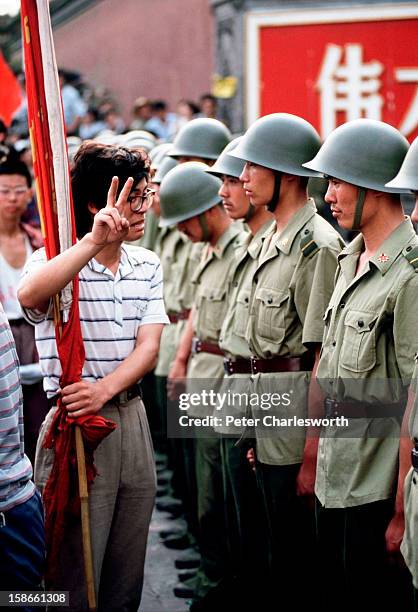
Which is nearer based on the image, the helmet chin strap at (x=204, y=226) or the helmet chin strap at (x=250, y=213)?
the helmet chin strap at (x=250, y=213)

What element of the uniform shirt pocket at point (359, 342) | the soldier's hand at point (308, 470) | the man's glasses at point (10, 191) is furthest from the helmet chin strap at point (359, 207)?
the man's glasses at point (10, 191)

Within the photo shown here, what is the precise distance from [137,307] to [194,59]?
1709 cm

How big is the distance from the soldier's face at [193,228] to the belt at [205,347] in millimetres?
619

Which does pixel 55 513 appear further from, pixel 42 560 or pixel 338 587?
pixel 338 587

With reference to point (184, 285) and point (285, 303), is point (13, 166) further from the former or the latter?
point (285, 303)

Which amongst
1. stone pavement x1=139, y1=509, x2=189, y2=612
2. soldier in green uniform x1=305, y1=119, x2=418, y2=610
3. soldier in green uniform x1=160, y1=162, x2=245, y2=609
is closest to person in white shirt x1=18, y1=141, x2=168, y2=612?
soldier in green uniform x1=305, y1=119, x2=418, y2=610

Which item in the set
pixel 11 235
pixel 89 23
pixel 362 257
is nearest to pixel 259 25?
pixel 11 235

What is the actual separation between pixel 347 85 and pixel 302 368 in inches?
311

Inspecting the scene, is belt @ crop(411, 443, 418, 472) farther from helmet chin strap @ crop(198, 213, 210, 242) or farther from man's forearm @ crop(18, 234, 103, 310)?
helmet chin strap @ crop(198, 213, 210, 242)

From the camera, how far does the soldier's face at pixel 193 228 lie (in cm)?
646

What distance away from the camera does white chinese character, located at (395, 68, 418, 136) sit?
12031 mm

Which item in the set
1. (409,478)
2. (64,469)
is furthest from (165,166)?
(409,478)

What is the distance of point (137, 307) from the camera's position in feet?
14.5

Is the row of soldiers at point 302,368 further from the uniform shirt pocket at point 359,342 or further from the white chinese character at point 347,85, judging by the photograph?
the white chinese character at point 347,85
